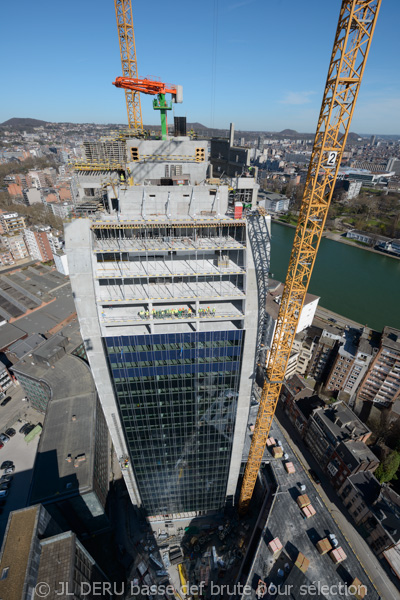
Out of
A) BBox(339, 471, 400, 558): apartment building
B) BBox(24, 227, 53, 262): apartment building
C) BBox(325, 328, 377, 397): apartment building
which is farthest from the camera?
BBox(24, 227, 53, 262): apartment building

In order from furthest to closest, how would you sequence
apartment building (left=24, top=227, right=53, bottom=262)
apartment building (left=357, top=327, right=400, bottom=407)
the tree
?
apartment building (left=24, top=227, right=53, bottom=262) → apartment building (left=357, top=327, right=400, bottom=407) → the tree

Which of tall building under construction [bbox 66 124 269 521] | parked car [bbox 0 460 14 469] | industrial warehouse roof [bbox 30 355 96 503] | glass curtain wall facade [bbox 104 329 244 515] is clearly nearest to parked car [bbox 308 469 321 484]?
glass curtain wall facade [bbox 104 329 244 515]

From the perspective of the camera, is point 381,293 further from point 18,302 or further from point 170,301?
point 18,302

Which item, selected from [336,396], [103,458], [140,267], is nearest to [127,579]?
[103,458]

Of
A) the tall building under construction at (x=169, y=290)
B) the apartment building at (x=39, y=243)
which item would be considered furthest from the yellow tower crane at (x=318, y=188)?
the apartment building at (x=39, y=243)

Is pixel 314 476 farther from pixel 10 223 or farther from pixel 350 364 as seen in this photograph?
pixel 10 223

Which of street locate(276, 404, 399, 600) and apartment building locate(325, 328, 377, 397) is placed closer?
street locate(276, 404, 399, 600)

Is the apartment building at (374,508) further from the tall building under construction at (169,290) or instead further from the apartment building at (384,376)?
the tall building under construction at (169,290)

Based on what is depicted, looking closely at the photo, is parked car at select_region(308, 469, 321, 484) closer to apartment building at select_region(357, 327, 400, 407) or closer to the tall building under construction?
apartment building at select_region(357, 327, 400, 407)
